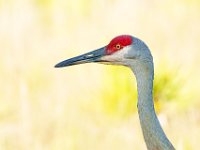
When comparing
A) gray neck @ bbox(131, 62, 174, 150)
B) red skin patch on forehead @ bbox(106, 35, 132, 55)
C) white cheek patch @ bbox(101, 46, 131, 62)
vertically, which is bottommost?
gray neck @ bbox(131, 62, 174, 150)

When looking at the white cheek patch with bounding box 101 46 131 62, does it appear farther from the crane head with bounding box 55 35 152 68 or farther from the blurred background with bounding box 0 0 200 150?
the blurred background with bounding box 0 0 200 150

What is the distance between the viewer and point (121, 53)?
5.62 m

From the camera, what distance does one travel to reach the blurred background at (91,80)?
7.86 metres

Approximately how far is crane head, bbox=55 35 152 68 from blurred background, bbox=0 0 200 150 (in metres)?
1.86

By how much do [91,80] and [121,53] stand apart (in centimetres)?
342

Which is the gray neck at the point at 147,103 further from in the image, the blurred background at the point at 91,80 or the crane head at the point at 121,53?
the blurred background at the point at 91,80

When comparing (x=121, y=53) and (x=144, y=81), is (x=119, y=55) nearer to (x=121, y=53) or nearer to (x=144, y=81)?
(x=121, y=53)

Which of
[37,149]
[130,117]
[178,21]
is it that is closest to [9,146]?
[37,149]

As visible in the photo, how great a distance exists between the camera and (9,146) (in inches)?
305

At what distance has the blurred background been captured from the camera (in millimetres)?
7859

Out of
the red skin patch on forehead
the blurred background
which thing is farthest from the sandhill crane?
the blurred background

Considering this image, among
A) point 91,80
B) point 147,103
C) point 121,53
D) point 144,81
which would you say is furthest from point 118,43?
point 91,80

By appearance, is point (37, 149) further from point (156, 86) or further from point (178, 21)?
point (178, 21)

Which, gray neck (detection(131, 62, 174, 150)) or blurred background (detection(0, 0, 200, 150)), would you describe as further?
blurred background (detection(0, 0, 200, 150))
